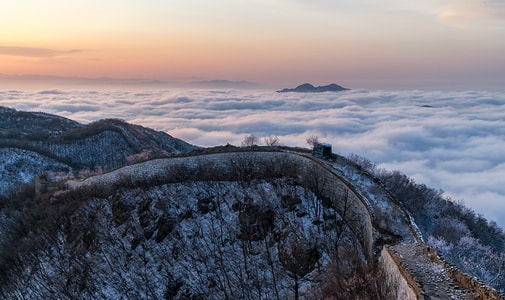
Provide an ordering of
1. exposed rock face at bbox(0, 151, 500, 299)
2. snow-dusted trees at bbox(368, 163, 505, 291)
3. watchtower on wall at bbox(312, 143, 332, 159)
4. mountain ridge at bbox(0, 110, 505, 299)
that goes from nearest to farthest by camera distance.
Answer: mountain ridge at bbox(0, 110, 505, 299), exposed rock face at bbox(0, 151, 500, 299), snow-dusted trees at bbox(368, 163, 505, 291), watchtower on wall at bbox(312, 143, 332, 159)

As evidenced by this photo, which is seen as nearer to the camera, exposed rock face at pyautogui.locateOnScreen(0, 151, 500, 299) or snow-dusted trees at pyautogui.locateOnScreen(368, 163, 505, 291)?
exposed rock face at pyautogui.locateOnScreen(0, 151, 500, 299)

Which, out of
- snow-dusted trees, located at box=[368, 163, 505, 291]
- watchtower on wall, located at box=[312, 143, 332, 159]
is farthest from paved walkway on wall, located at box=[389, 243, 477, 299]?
watchtower on wall, located at box=[312, 143, 332, 159]

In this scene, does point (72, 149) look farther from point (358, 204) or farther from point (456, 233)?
point (456, 233)

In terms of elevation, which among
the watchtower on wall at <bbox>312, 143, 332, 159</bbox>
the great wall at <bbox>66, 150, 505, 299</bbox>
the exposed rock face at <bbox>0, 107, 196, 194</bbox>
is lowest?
the exposed rock face at <bbox>0, 107, 196, 194</bbox>

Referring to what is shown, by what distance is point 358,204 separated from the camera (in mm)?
28172

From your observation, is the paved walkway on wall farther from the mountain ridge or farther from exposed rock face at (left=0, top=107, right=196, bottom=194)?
exposed rock face at (left=0, top=107, right=196, bottom=194)

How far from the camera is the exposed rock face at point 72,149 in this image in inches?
2886

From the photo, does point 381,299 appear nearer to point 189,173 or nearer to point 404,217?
point 404,217

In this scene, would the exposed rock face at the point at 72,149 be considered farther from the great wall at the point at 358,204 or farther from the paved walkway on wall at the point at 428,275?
the paved walkway on wall at the point at 428,275

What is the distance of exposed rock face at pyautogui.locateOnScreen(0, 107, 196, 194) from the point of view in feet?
241

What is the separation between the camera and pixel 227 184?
120ft

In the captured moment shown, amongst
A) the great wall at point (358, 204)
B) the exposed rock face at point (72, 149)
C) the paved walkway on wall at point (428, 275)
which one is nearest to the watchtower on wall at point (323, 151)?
the great wall at point (358, 204)

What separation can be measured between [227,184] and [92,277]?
44.1ft

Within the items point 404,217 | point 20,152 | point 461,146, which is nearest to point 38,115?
point 20,152
